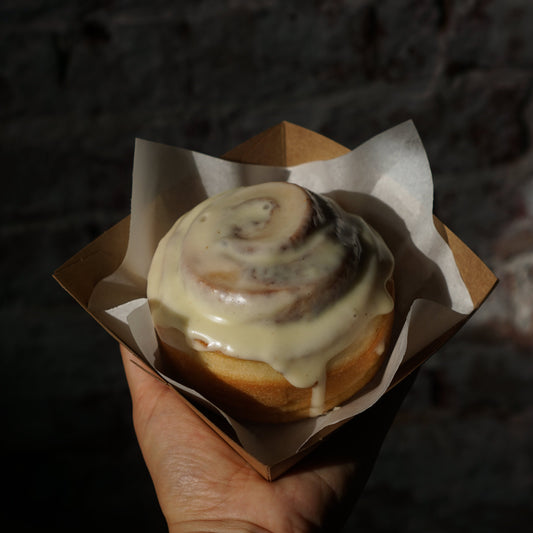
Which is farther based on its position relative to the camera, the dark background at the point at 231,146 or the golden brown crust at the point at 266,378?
the dark background at the point at 231,146

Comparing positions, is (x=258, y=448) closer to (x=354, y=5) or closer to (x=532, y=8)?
(x=354, y=5)

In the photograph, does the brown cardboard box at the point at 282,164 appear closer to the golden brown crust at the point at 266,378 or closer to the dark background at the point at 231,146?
the golden brown crust at the point at 266,378

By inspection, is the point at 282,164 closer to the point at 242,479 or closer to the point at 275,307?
the point at 275,307

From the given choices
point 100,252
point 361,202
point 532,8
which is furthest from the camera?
point 532,8

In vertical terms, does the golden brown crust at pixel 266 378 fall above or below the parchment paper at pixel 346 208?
below

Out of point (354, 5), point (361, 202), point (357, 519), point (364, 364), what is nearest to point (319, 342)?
point (364, 364)

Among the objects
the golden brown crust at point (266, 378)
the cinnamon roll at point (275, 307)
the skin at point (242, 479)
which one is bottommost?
the skin at point (242, 479)

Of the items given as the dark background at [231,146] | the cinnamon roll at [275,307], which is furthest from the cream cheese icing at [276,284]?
the dark background at [231,146]

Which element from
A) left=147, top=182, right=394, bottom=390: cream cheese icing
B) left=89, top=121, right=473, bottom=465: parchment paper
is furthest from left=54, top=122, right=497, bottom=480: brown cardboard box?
left=147, top=182, right=394, bottom=390: cream cheese icing
